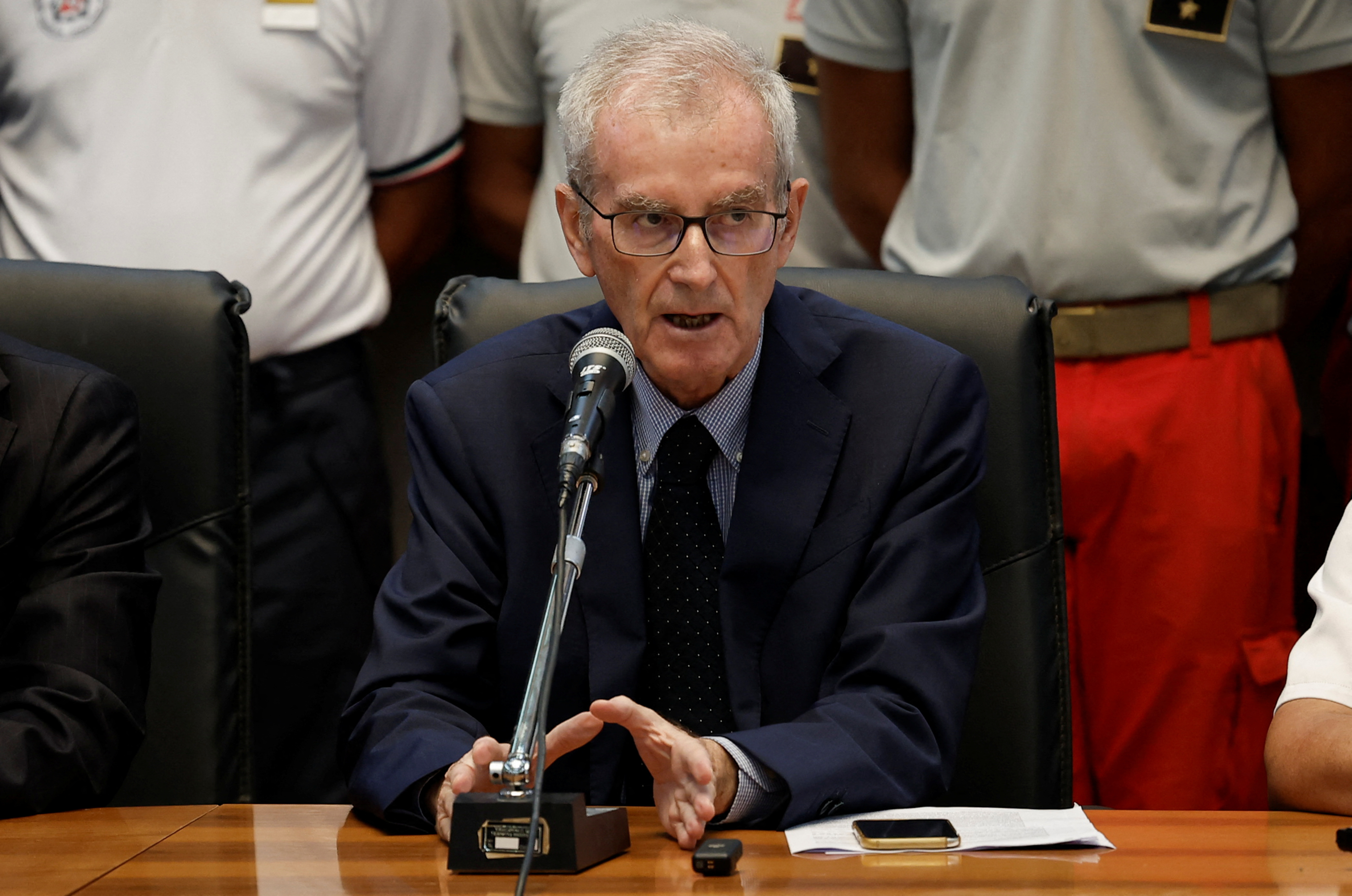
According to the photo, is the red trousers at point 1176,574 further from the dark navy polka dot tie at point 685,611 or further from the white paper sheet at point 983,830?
the white paper sheet at point 983,830

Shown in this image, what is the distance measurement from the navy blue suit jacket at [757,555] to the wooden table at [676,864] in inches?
7.5

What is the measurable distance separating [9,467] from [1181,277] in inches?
60.0

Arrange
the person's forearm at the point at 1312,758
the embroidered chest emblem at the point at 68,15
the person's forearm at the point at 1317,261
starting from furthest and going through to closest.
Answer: the embroidered chest emblem at the point at 68,15 → the person's forearm at the point at 1317,261 → the person's forearm at the point at 1312,758

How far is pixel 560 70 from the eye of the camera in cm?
251

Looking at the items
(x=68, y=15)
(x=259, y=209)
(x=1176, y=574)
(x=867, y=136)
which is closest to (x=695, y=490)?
(x=1176, y=574)

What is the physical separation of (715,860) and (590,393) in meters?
0.36

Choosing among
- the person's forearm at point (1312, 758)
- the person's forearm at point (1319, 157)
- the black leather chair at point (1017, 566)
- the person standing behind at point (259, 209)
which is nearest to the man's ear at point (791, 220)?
the black leather chair at point (1017, 566)

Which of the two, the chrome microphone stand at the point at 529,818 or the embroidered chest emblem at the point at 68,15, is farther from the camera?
the embroidered chest emblem at the point at 68,15

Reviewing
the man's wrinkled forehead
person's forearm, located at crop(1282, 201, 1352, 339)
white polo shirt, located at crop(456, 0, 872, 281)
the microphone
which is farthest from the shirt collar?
person's forearm, located at crop(1282, 201, 1352, 339)

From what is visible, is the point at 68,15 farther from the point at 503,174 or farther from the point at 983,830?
the point at 983,830

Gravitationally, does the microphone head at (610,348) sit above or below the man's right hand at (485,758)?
above

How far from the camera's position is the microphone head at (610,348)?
47.0 inches

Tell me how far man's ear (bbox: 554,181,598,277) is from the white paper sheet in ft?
2.19

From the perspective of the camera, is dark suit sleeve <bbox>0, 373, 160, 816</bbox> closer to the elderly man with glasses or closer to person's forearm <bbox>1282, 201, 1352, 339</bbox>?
the elderly man with glasses
